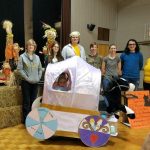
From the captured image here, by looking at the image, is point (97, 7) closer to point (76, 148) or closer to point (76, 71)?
point (76, 71)

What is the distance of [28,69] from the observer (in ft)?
12.8

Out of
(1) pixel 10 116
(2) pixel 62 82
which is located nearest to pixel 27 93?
(1) pixel 10 116

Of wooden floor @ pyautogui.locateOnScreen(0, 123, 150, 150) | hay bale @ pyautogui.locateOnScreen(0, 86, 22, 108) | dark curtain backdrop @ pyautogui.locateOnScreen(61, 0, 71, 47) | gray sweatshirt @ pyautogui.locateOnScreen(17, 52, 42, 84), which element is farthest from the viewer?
dark curtain backdrop @ pyautogui.locateOnScreen(61, 0, 71, 47)

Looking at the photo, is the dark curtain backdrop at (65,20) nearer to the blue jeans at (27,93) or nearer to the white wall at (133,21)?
the white wall at (133,21)

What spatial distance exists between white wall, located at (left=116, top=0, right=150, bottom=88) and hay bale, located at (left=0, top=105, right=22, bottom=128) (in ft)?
11.9

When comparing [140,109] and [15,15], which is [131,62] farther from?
[15,15]

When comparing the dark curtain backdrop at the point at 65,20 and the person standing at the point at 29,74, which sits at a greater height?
the dark curtain backdrop at the point at 65,20

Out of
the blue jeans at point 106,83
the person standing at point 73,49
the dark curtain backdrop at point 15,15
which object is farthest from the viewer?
the dark curtain backdrop at point 15,15

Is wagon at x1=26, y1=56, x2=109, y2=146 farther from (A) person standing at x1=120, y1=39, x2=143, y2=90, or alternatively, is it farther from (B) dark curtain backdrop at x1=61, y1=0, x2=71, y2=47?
(B) dark curtain backdrop at x1=61, y1=0, x2=71, y2=47

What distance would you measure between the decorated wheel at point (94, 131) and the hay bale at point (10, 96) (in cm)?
125

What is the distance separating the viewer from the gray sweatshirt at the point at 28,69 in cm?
387

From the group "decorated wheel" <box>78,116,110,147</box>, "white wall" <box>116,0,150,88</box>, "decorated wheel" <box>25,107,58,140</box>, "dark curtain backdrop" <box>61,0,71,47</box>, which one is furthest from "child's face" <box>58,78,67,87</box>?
"white wall" <box>116,0,150,88</box>

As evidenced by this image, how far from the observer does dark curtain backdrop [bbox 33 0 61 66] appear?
239 inches

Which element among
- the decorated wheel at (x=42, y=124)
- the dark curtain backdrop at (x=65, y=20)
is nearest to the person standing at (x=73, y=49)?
the decorated wheel at (x=42, y=124)
